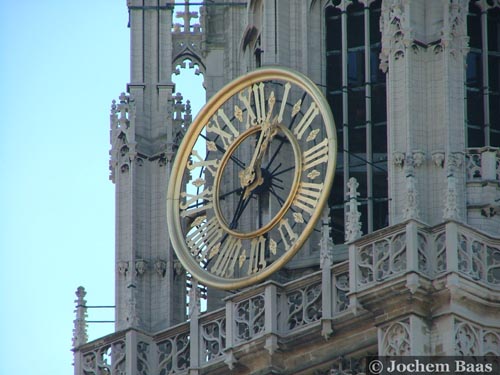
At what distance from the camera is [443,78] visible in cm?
6191

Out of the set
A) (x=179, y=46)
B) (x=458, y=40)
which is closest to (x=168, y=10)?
(x=179, y=46)

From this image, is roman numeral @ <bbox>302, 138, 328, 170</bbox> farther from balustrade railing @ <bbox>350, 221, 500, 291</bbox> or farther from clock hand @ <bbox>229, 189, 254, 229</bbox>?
balustrade railing @ <bbox>350, 221, 500, 291</bbox>

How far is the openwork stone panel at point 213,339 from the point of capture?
6206cm

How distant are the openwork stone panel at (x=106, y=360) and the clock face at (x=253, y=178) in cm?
142

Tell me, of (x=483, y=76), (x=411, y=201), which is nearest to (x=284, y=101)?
(x=483, y=76)

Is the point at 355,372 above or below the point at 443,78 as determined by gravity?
below

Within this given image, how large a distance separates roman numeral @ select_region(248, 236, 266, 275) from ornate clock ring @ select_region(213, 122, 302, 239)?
98mm

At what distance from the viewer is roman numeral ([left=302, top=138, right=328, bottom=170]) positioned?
205ft

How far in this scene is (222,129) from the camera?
64125mm

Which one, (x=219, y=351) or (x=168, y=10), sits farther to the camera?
(x=168, y=10)

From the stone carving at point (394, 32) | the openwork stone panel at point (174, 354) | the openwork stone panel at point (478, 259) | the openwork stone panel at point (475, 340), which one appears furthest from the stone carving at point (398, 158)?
the openwork stone panel at point (174, 354)

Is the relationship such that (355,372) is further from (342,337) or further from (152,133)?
(152,133)

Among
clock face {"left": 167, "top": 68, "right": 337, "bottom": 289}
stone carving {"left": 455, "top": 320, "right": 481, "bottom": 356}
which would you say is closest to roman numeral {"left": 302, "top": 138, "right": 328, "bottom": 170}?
clock face {"left": 167, "top": 68, "right": 337, "bottom": 289}

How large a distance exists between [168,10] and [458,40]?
18.5 ft
